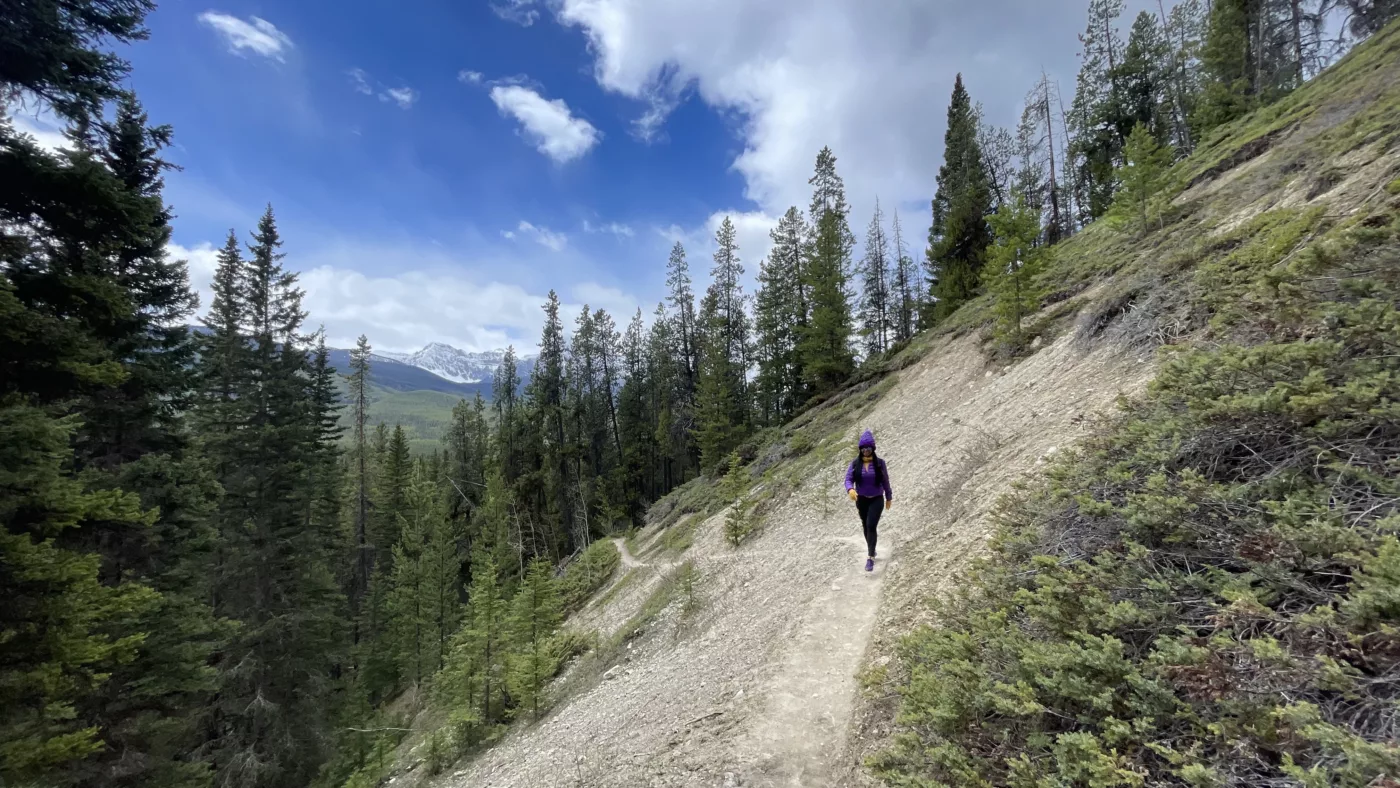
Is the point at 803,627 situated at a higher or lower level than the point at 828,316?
lower

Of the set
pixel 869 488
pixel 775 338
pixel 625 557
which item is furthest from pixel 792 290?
pixel 869 488

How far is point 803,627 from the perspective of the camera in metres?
8.22

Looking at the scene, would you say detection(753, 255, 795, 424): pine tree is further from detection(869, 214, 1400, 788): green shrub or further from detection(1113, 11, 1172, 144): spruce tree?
detection(869, 214, 1400, 788): green shrub

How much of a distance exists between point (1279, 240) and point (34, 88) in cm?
1577

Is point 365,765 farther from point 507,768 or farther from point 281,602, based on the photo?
point 507,768

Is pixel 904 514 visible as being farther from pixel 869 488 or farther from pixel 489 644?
pixel 489 644

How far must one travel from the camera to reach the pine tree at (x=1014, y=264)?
1470 centimetres

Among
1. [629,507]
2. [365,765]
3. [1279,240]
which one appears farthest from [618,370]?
[1279,240]

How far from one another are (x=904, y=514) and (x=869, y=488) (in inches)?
96.0

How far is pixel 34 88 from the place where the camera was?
7234 millimetres

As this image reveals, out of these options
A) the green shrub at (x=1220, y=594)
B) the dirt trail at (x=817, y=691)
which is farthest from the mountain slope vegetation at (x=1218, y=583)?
the dirt trail at (x=817, y=691)

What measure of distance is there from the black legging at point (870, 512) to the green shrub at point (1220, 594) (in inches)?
148

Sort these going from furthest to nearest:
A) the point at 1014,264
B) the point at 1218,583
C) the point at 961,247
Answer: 1. the point at 961,247
2. the point at 1014,264
3. the point at 1218,583

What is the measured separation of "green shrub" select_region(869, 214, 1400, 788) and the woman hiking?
3.76m
